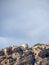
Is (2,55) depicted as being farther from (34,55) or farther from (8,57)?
(34,55)

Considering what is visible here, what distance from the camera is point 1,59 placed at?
5640 inches

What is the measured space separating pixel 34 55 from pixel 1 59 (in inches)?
793

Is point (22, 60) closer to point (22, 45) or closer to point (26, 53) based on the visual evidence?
point (26, 53)

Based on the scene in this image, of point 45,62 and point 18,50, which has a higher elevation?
point 18,50

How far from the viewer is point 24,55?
14288cm

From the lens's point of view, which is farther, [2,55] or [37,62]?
[2,55]

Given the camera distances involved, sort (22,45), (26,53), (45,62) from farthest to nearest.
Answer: (22,45) < (26,53) < (45,62)

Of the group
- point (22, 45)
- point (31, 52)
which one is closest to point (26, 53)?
point (31, 52)

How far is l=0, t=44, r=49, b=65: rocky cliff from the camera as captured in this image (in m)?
138

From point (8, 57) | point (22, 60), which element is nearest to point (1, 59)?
point (8, 57)

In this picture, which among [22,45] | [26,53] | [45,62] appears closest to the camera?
[45,62]

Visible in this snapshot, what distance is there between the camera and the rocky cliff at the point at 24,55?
138 m

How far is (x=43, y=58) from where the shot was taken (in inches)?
5610

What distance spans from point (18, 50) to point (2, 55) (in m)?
10.5
